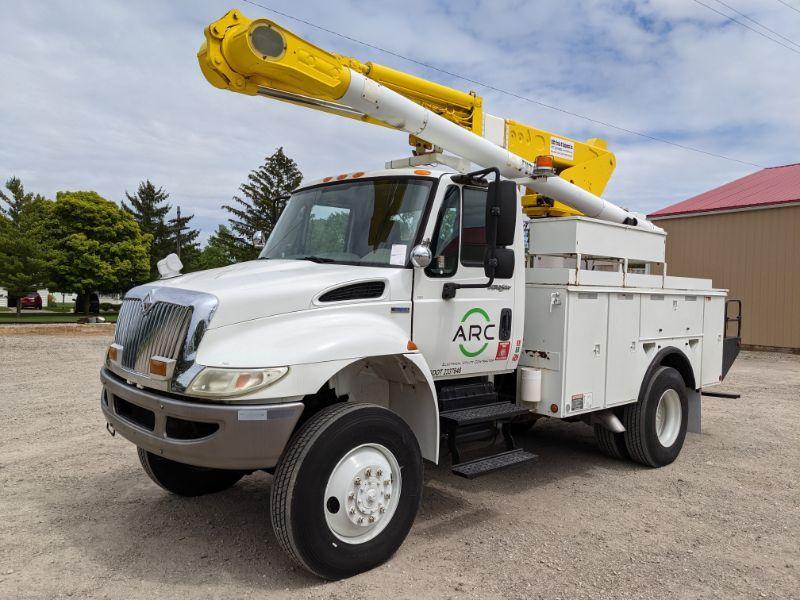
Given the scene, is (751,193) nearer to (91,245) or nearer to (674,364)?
(674,364)

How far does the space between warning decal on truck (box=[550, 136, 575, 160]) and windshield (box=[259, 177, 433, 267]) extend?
11.0 ft

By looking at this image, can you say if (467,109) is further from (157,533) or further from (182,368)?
(157,533)

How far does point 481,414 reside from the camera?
4570 mm

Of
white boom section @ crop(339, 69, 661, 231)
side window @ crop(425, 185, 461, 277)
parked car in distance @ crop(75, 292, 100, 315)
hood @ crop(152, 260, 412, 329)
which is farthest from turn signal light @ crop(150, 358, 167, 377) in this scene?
parked car in distance @ crop(75, 292, 100, 315)

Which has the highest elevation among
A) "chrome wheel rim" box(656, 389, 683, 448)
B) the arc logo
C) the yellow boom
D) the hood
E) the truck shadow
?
the yellow boom

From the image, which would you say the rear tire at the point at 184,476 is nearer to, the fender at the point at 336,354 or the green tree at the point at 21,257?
the fender at the point at 336,354

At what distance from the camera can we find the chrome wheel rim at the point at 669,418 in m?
6.45

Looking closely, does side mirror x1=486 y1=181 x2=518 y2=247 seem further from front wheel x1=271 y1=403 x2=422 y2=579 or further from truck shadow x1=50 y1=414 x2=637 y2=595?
truck shadow x1=50 y1=414 x2=637 y2=595

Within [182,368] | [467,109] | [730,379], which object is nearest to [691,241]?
[730,379]

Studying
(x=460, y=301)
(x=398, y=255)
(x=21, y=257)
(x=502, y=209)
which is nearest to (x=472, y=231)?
(x=502, y=209)

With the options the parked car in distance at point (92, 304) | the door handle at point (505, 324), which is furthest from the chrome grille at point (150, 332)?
the parked car in distance at point (92, 304)

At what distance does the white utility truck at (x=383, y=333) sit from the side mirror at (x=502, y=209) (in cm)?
1

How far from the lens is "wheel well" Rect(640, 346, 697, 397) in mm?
6125

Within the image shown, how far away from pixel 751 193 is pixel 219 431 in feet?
70.1
